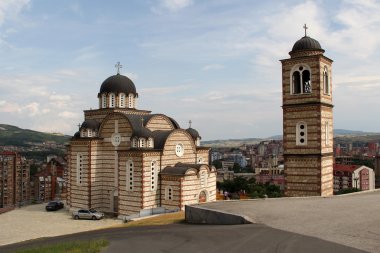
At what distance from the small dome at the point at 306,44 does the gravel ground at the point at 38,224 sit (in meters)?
15.4

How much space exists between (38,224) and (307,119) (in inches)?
714

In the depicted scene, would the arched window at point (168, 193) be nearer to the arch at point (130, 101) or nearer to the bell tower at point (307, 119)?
the bell tower at point (307, 119)

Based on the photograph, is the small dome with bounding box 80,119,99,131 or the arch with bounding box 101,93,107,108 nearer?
the small dome with bounding box 80,119,99,131

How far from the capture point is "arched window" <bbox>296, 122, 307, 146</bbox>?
2050cm

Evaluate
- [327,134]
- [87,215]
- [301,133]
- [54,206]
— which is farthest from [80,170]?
[327,134]

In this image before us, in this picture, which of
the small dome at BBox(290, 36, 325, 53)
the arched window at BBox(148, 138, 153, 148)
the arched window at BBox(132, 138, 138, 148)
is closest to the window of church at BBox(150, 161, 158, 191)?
the arched window at BBox(148, 138, 153, 148)

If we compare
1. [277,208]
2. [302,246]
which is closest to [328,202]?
[277,208]

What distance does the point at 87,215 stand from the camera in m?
26.9

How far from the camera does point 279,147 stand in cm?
19850

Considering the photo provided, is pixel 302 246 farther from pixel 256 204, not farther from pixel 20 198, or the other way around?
pixel 20 198

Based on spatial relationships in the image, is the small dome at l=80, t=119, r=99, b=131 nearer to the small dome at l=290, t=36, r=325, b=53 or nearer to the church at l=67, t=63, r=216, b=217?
the church at l=67, t=63, r=216, b=217

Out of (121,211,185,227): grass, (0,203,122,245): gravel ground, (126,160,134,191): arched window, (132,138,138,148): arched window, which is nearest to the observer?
(121,211,185,227): grass

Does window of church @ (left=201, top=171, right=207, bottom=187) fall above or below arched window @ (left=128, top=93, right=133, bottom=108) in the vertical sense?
below

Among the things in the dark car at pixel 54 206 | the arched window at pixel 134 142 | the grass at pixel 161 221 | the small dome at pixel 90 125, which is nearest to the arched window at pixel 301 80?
the grass at pixel 161 221
